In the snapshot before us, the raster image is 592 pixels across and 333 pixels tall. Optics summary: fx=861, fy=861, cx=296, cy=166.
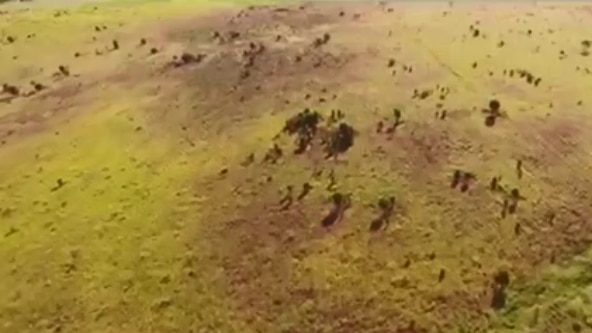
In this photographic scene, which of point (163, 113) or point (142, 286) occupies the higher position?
point (163, 113)

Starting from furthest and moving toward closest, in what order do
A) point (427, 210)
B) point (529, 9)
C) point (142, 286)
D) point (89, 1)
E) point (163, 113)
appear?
point (89, 1) < point (529, 9) < point (163, 113) < point (427, 210) < point (142, 286)

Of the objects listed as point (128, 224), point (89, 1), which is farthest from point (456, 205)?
point (89, 1)

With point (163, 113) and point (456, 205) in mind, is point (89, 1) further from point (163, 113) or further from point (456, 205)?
point (456, 205)

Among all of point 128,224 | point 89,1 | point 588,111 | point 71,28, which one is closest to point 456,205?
point 588,111

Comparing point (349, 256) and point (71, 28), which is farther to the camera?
point (71, 28)

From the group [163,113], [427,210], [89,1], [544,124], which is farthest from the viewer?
[89,1]

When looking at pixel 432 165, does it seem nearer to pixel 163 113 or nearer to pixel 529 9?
pixel 163 113
